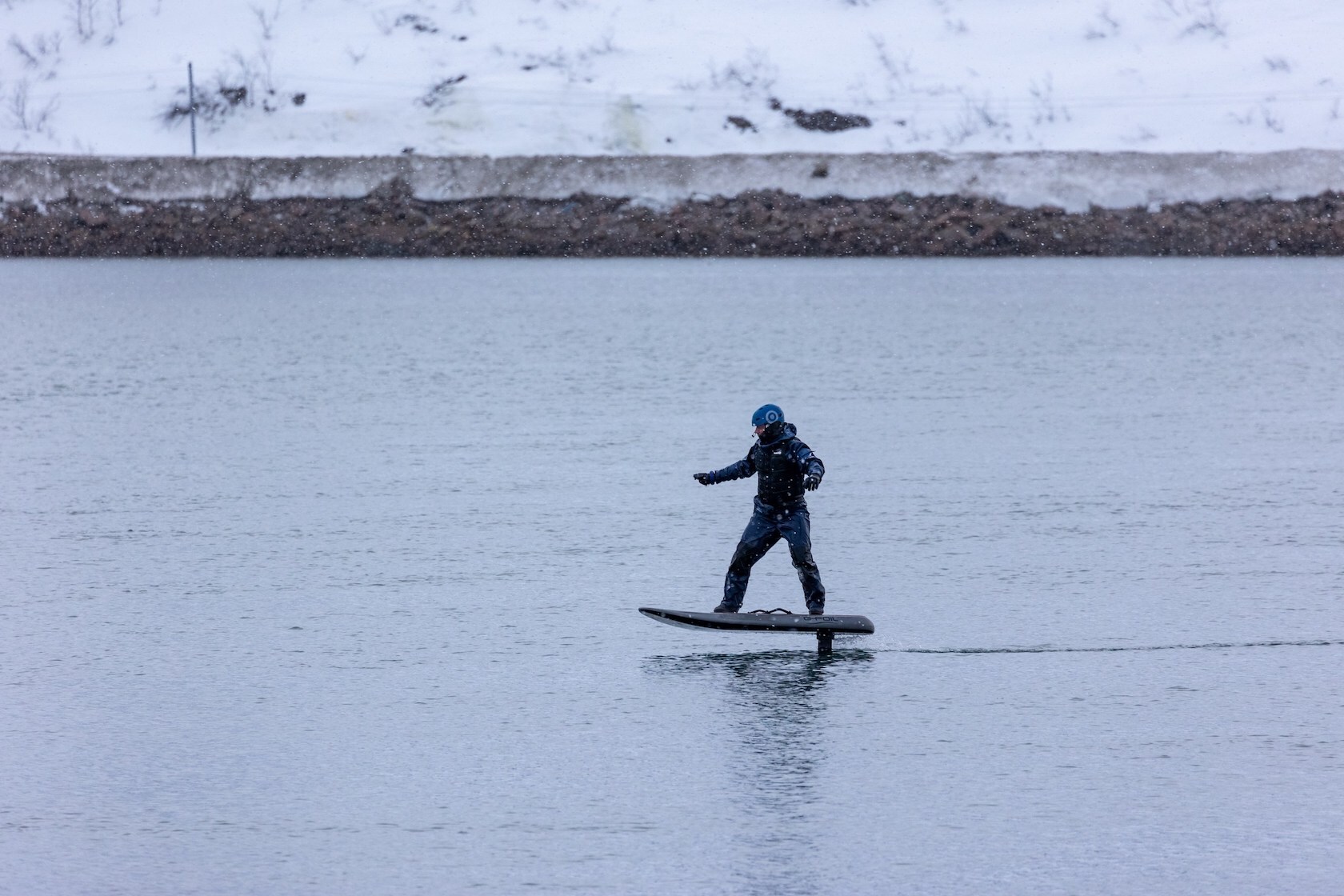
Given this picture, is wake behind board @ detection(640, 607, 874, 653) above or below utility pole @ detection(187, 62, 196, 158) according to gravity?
below

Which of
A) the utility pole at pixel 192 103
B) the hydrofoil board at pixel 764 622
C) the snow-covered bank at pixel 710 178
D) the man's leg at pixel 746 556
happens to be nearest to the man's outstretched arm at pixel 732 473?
the man's leg at pixel 746 556

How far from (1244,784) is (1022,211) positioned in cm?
6321

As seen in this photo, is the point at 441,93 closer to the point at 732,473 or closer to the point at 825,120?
the point at 825,120

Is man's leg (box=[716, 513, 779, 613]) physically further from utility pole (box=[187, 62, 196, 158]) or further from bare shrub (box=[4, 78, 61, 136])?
bare shrub (box=[4, 78, 61, 136])

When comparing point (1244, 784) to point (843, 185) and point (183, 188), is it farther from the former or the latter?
point (183, 188)

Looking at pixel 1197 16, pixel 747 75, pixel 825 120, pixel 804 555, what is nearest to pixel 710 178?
pixel 825 120

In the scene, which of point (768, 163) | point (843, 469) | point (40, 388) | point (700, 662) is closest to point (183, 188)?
point (768, 163)

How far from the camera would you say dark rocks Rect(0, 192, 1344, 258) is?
70.9 m

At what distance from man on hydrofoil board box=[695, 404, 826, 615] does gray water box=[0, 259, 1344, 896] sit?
1.60 ft

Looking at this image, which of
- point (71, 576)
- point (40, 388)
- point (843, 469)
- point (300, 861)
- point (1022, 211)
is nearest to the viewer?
point (300, 861)

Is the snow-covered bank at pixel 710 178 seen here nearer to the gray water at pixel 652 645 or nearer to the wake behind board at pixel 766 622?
the gray water at pixel 652 645

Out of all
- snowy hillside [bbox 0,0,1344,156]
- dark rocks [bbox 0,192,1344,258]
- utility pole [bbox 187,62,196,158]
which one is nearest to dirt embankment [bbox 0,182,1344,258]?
dark rocks [bbox 0,192,1344,258]

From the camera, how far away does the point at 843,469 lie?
20.3 metres

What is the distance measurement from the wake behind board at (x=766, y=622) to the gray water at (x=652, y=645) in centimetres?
25
